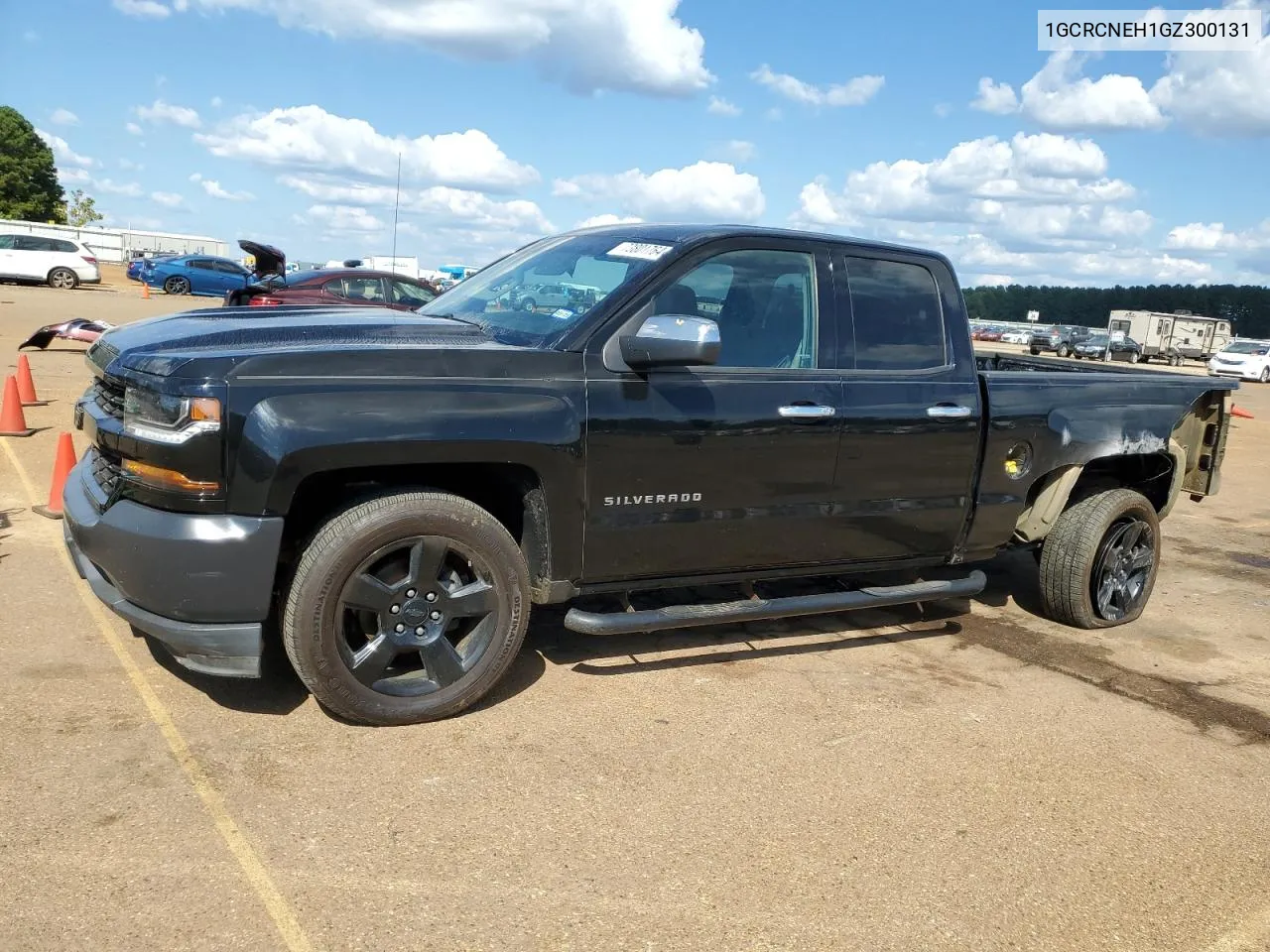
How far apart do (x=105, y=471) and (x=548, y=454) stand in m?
1.60

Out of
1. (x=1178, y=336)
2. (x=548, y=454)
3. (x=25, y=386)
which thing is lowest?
(x=25, y=386)

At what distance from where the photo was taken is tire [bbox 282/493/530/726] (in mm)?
3596

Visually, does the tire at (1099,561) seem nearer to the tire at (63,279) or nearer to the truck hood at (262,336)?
the truck hood at (262,336)

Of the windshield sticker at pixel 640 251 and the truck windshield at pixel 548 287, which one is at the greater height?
the windshield sticker at pixel 640 251

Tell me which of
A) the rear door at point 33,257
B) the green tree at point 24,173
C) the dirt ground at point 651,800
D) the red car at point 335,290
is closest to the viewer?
the dirt ground at point 651,800

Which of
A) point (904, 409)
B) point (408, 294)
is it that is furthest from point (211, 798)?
Result: point (408, 294)

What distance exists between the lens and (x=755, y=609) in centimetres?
444

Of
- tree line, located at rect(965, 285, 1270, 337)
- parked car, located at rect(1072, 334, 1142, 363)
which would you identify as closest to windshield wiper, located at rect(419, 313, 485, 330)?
parked car, located at rect(1072, 334, 1142, 363)

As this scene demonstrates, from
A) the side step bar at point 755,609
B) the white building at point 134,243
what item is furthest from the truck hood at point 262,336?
the white building at point 134,243

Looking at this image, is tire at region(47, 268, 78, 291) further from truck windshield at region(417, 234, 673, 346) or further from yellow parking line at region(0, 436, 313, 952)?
truck windshield at region(417, 234, 673, 346)

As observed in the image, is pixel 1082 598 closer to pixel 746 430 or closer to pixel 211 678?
pixel 746 430

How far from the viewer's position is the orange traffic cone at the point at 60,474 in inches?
237

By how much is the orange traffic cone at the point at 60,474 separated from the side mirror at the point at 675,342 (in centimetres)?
378

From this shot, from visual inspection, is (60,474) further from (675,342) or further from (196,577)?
(675,342)
